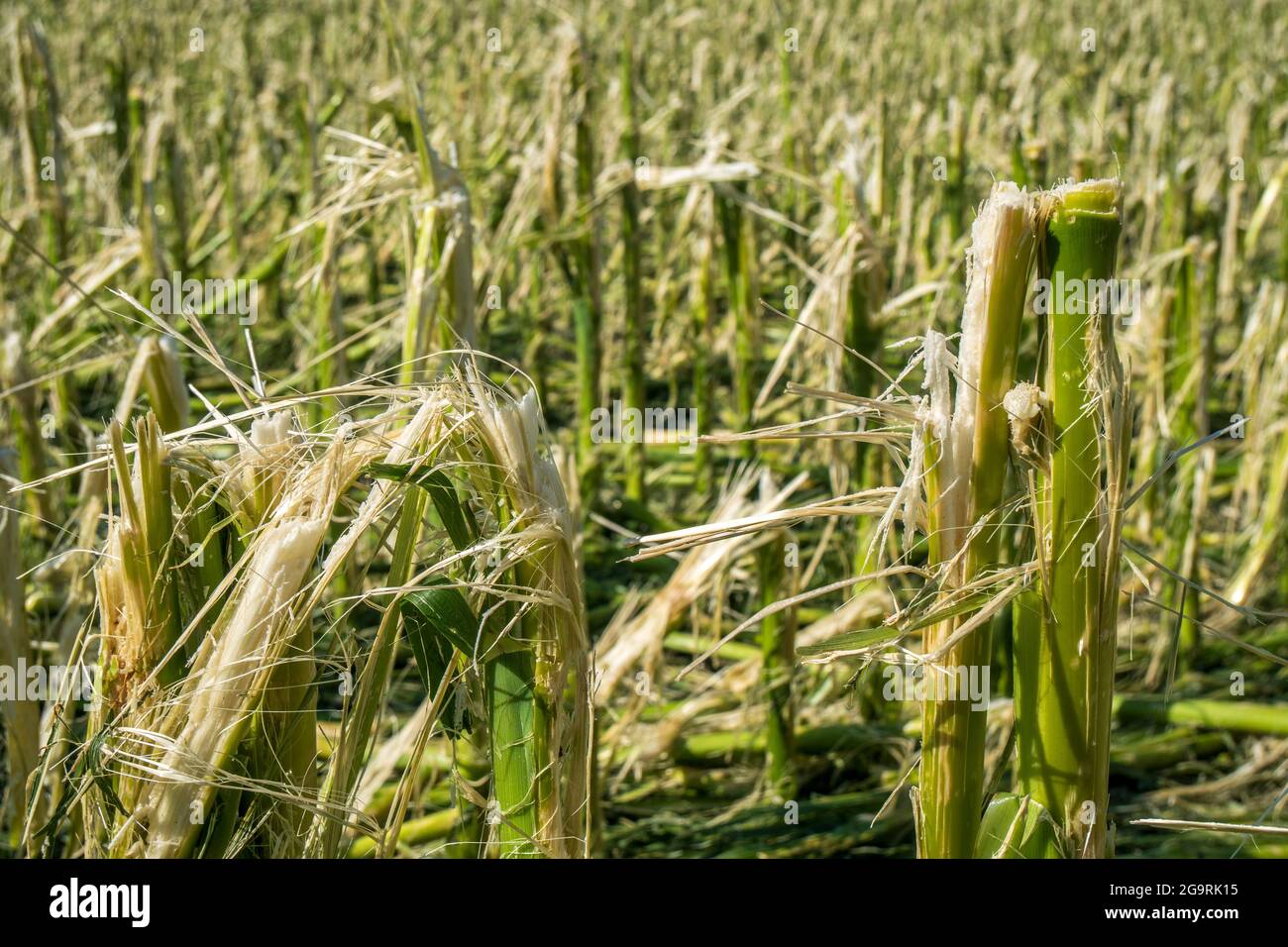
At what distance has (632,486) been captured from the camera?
152 inches

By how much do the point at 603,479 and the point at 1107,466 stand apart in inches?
109

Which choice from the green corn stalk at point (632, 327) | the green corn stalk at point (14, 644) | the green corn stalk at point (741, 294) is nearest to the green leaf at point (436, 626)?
the green corn stalk at point (14, 644)

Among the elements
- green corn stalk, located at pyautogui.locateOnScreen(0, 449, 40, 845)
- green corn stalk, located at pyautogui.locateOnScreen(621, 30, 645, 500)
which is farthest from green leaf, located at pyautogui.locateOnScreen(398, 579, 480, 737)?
green corn stalk, located at pyautogui.locateOnScreen(621, 30, 645, 500)

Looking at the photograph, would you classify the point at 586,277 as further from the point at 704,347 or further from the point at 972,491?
the point at 972,491

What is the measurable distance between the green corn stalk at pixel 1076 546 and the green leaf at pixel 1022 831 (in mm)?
11

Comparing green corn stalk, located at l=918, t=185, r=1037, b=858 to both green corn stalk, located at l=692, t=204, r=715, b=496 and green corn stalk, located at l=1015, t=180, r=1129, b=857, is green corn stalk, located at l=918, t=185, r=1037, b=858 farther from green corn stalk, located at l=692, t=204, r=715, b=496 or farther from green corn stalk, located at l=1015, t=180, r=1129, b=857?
green corn stalk, located at l=692, t=204, r=715, b=496

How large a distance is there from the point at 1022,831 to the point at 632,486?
9.27 ft

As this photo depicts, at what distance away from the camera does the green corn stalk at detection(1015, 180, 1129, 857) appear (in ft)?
3.32

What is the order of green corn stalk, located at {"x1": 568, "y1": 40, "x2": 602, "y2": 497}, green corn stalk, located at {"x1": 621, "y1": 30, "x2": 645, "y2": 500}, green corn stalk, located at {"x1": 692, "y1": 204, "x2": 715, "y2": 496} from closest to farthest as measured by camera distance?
1. green corn stalk, located at {"x1": 568, "y1": 40, "x2": 602, "y2": 497}
2. green corn stalk, located at {"x1": 621, "y1": 30, "x2": 645, "y2": 500}
3. green corn stalk, located at {"x1": 692, "y1": 204, "x2": 715, "y2": 496}

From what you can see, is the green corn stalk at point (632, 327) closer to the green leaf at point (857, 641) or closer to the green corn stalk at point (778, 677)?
the green corn stalk at point (778, 677)

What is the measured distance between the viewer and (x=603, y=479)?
3.78m

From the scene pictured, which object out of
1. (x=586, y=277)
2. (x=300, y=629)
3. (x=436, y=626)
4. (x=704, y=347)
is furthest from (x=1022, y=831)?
(x=704, y=347)
